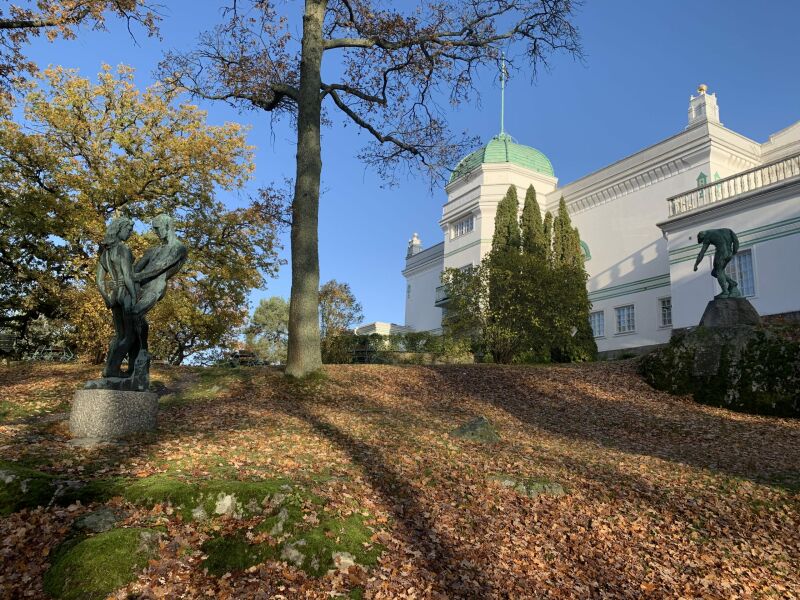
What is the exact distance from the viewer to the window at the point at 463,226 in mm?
32750

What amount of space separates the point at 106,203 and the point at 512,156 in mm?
24097

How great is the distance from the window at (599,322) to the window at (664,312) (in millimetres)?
3230

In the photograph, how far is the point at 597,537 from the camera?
5.03 m

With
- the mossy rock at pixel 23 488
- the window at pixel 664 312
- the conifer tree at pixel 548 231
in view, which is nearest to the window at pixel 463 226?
the conifer tree at pixel 548 231

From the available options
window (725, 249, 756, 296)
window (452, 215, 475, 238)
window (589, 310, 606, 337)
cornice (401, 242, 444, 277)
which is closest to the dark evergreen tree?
window (725, 249, 756, 296)

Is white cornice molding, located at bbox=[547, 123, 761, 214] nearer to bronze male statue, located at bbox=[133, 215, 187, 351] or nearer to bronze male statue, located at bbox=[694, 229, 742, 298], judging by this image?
bronze male statue, located at bbox=[694, 229, 742, 298]

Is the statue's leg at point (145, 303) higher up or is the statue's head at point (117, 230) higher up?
the statue's head at point (117, 230)

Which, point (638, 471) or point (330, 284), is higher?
point (330, 284)

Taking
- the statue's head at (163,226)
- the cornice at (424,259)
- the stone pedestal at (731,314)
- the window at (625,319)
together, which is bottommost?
the stone pedestal at (731,314)

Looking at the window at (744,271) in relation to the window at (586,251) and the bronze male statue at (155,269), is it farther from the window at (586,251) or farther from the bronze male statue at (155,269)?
the bronze male statue at (155,269)

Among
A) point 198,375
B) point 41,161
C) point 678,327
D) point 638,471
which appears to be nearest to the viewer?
point 638,471

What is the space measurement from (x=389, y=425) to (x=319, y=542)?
167 inches

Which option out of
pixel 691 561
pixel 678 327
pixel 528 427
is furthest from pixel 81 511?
pixel 678 327

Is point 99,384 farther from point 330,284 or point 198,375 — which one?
point 330,284
